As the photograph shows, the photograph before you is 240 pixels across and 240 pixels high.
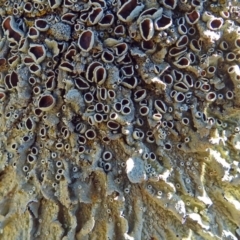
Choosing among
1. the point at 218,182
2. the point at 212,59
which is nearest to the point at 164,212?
the point at 218,182

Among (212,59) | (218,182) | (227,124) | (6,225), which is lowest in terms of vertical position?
(6,225)

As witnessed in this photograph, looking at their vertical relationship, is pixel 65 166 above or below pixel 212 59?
below

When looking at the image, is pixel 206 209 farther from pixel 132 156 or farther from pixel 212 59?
pixel 212 59

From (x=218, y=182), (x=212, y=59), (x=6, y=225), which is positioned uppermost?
(x=212, y=59)

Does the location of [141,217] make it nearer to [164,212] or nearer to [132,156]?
[164,212]

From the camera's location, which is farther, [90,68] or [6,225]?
[6,225]

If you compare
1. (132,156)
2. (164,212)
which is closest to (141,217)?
(164,212)
